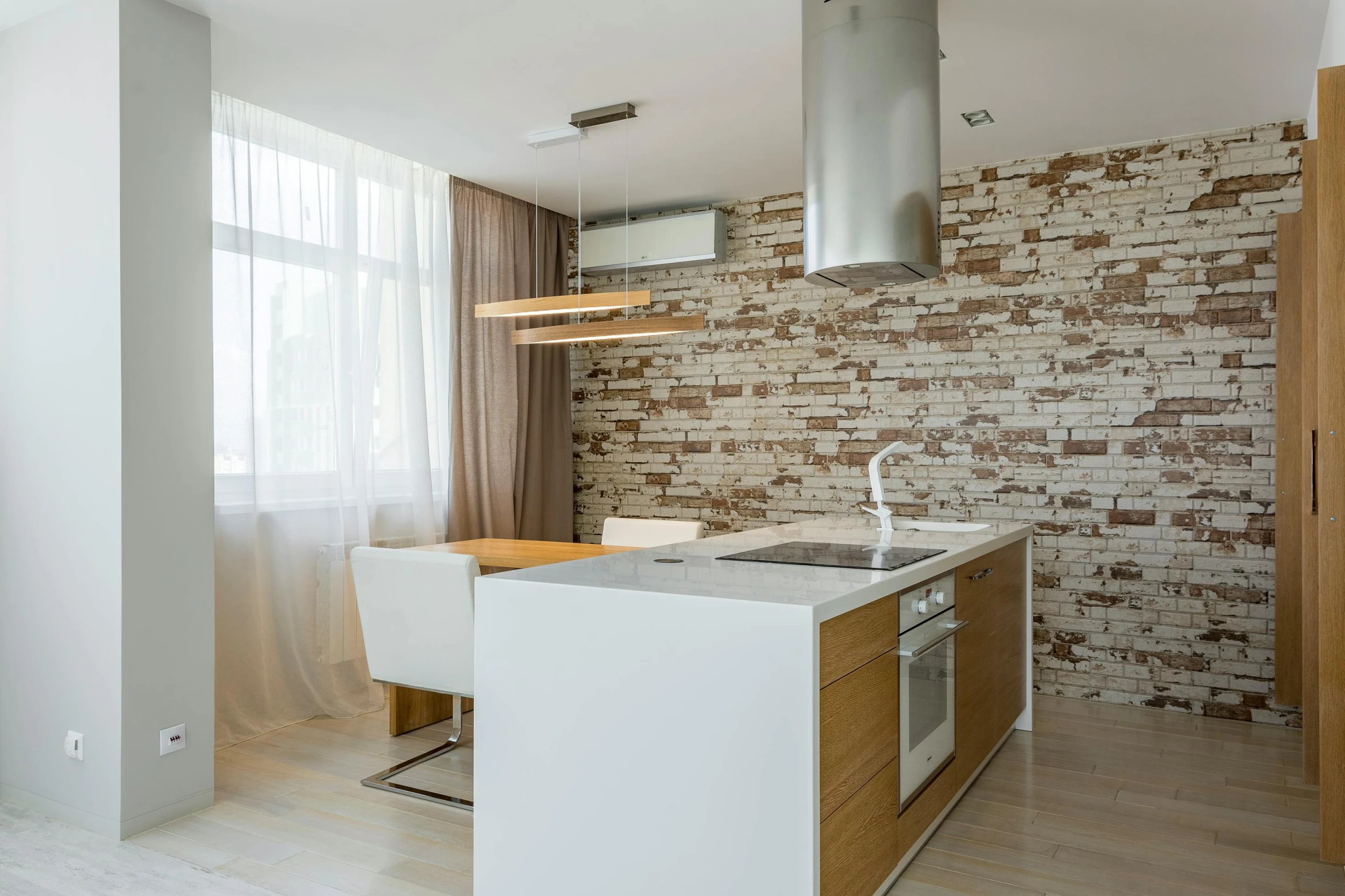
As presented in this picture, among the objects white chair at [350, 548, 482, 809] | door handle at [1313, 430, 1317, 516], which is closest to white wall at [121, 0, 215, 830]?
white chair at [350, 548, 482, 809]

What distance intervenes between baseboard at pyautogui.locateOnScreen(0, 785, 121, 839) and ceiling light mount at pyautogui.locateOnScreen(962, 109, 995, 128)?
4.07 m

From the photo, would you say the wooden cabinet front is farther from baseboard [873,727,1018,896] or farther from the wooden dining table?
the wooden dining table

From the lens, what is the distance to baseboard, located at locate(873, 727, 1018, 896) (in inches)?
88.4

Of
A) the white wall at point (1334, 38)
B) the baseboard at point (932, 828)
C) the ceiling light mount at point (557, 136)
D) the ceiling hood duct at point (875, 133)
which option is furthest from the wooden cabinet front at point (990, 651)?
the ceiling light mount at point (557, 136)

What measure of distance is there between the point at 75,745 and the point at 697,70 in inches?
124

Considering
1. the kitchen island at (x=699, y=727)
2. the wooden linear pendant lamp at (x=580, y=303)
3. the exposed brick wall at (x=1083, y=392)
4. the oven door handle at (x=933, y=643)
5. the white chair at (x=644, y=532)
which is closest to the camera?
the kitchen island at (x=699, y=727)

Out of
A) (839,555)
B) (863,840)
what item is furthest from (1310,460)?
(863,840)

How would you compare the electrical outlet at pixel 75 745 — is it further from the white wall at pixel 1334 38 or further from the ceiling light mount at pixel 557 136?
the white wall at pixel 1334 38

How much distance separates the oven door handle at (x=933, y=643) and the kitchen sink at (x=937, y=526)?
0.74 metres

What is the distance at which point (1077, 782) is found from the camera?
3174mm

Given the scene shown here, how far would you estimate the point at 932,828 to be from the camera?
8.54 feet

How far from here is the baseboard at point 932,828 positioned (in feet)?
7.37

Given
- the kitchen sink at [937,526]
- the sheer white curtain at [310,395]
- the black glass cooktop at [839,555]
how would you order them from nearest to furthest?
the black glass cooktop at [839,555], the kitchen sink at [937,526], the sheer white curtain at [310,395]

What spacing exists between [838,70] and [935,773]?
2.09 metres
